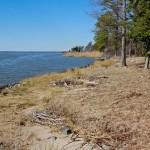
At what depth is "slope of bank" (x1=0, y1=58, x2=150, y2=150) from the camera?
8148 millimetres

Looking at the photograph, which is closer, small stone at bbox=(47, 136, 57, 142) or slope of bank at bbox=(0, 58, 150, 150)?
slope of bank at bbox=(0, 58, 150, 150)

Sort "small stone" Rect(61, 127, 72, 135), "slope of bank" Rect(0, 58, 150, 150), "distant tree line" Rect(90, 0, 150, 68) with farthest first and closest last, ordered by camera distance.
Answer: "distant tree line" Rect(90, 0, 150, 68), "small stone" Rect(61, 127, 72, 135), "slope of bank" Rect(0, 58, 150, 150)

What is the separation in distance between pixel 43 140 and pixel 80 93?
543 centimetres

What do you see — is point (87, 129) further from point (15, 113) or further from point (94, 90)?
point (94, 90)

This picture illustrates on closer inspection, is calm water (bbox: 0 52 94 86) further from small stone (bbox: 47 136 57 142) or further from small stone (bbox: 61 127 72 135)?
small stone (bbox: 47 136 57 142)

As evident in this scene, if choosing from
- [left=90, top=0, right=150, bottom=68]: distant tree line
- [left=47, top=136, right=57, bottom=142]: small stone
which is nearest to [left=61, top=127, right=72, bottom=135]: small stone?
[left=47, top=136, right=57, bottom=142]: small stone

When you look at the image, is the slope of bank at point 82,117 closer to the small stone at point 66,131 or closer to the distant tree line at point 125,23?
the small stone at point 66,131

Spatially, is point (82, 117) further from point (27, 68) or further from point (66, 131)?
point (27, 68)

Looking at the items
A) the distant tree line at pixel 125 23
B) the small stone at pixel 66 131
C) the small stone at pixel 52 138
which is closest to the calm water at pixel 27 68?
the distant tree line at pixel 125 23

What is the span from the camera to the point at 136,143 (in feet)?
25.1

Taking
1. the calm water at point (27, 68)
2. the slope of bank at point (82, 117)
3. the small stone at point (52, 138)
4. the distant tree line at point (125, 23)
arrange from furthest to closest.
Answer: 1. the calm water at point (27, 68)
2. the distant tree line at point (125, 23)
3. the small stone at point (52, 138)
4. the slope of bank at point (82, 117)

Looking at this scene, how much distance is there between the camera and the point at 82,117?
32.8ft

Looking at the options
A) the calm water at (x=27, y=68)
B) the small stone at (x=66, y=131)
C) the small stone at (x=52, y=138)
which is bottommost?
the calm water at (x=27, y=68)

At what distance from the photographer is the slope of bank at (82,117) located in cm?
815
